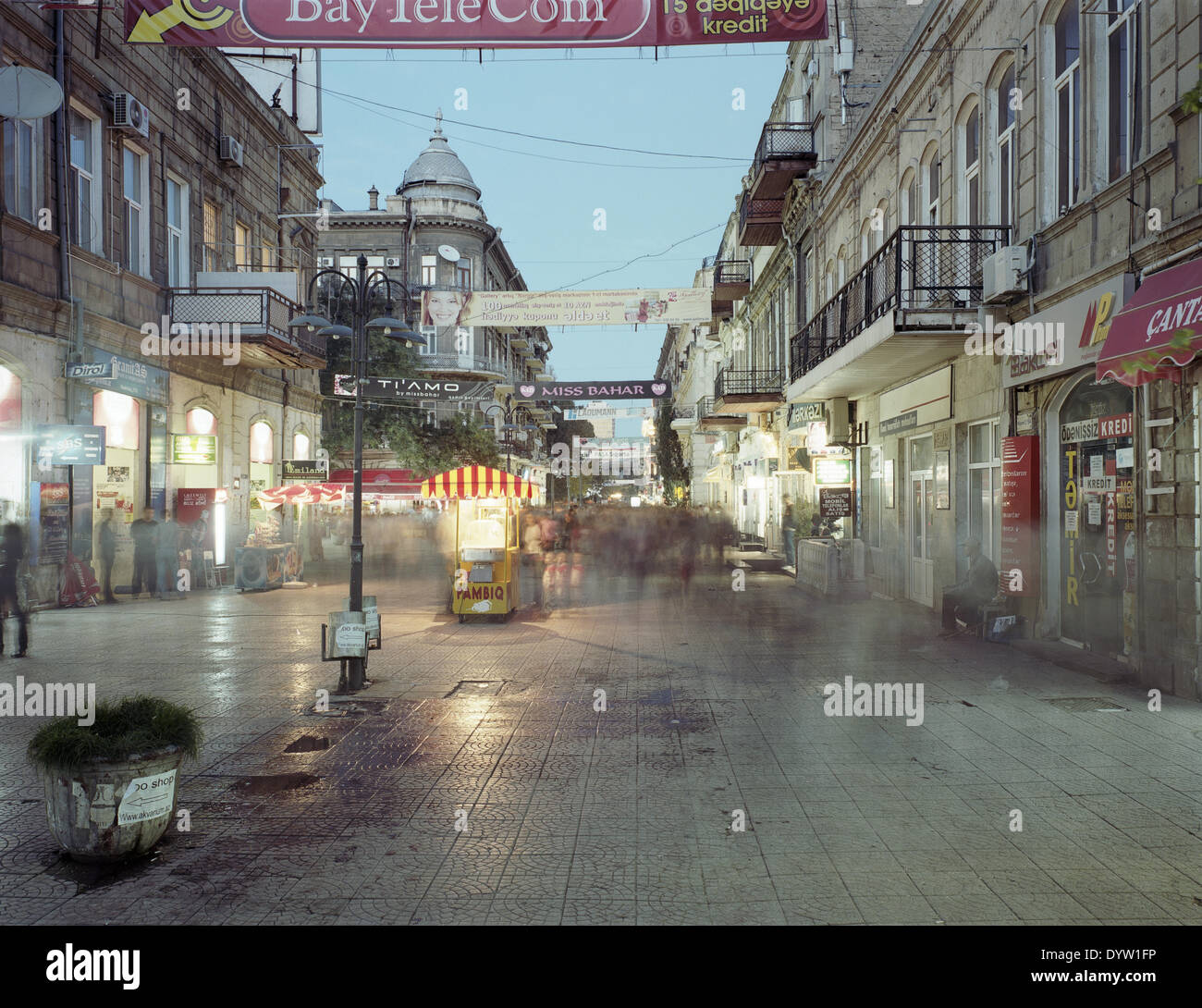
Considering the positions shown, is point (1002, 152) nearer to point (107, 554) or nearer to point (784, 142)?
point (784, 142)

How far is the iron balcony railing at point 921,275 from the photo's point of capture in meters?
12.9

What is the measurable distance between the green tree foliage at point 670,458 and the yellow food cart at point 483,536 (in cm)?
4335

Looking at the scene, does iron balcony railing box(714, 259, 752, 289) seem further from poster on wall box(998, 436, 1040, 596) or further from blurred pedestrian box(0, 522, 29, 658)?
blurred pedestrian box(0, 522, 29, 658)

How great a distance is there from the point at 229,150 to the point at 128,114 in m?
5.13

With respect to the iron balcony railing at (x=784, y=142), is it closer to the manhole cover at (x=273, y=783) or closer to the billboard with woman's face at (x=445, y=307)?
the billboard with woman's face at (x=445, y=307)

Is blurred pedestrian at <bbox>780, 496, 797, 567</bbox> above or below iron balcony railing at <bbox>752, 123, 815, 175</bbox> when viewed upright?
below

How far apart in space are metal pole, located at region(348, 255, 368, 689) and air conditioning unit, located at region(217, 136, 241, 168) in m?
13.2

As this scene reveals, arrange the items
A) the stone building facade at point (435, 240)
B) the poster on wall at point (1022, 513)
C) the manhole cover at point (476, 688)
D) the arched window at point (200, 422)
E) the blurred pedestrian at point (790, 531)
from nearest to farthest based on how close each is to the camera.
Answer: the manhole cover at point (476, 688) < the poster on wall at point (1022, 513) < the arched window at point (200, 422) < the blurred pedestrian at point (790, 531) < the stone building facade at point (435, 240)

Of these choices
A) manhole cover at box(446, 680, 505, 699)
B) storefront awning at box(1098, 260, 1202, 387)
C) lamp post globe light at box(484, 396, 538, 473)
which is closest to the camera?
storefront awning at box(1098, 260, 1202, 387)

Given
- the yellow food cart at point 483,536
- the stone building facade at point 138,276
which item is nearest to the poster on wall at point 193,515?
the stone building facade at point 138,276

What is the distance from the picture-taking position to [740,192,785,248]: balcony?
2727cm

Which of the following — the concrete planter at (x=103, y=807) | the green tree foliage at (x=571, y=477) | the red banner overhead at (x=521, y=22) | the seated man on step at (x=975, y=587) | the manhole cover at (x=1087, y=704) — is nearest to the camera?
the concrete planter at (x=103, y=807)

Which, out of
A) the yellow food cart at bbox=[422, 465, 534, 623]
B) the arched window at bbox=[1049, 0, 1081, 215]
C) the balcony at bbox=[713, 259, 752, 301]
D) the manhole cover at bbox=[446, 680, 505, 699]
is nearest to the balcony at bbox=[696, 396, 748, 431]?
the balcony at bbox=[713, 259, 752, 301]
